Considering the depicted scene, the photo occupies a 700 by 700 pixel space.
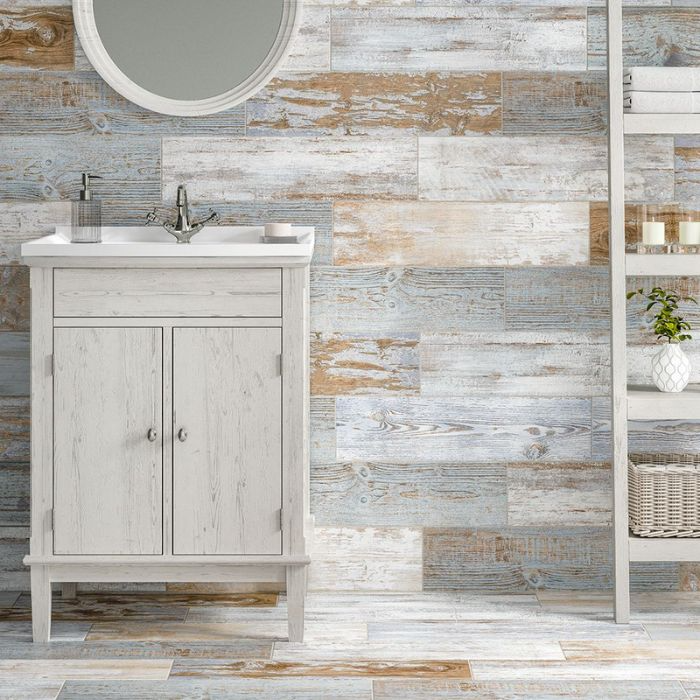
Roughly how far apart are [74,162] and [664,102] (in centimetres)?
162

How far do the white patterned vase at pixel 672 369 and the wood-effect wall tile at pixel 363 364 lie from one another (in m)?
0.67

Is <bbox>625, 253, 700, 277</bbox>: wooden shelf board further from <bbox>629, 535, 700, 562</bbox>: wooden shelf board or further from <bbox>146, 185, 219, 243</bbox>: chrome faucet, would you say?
<bbox>146, 185, 219, 243</bbox>: chrome faucet

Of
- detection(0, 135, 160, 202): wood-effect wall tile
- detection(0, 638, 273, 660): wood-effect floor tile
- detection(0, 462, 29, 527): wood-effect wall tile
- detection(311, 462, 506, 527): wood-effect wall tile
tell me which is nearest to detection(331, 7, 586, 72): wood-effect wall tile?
detection(0, 135, 160, 202): wood-effect wall tile

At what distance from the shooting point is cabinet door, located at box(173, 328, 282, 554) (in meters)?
2.34

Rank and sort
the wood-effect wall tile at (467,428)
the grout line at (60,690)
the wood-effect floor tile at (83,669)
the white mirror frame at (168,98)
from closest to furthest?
1. the grout line at (60,690)
2. the wood-effect floor tile at (83,669)
3. the white mirror frame at (168,98)
4. the wood-effect wall tile at (467,428)

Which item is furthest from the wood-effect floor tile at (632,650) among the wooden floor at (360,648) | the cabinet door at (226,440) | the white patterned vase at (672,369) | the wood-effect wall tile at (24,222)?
the wood-effect wall tile at (24,222)

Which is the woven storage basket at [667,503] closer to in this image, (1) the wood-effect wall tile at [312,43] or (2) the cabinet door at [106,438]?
(2) the cabinet door at [106,438]

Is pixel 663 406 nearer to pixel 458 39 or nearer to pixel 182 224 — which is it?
pixel 458 39

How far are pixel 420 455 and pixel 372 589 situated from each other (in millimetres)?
410

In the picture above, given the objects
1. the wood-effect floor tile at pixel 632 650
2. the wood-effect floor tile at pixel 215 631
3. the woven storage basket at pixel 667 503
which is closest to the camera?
the wood-effect floor tile at pixel 632 650

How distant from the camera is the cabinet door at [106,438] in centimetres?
233

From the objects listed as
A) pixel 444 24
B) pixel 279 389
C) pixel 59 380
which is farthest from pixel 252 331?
pixel 444 24

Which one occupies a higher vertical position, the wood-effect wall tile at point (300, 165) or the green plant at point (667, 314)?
the wood-effect wall tile at point (300, 165)

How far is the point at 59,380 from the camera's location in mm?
2338
